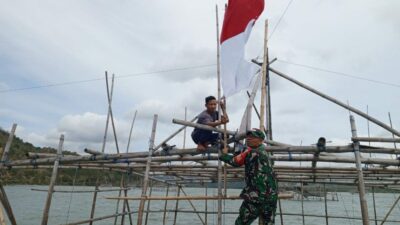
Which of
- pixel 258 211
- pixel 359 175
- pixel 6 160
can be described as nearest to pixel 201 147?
pixel 258 211

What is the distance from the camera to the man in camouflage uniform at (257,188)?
15.1 feet

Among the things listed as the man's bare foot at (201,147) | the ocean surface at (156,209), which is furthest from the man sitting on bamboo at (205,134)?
the ocean surface at (156,209)

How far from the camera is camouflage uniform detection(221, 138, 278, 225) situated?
461cm

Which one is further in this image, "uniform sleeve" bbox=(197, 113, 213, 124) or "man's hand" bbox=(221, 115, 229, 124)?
"uniform sleeve" bbox=(197, 113, 213, 124)

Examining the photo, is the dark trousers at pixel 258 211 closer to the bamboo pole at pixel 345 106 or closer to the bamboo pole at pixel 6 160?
the bamboo pole at pixel 345 106

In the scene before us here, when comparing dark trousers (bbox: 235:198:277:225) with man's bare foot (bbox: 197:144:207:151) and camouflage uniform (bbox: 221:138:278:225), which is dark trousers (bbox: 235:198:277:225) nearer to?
camouflage uniform (bbox: 221:138:278:225)

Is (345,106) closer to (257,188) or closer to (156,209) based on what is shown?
(257,188)

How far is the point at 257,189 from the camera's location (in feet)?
15.2

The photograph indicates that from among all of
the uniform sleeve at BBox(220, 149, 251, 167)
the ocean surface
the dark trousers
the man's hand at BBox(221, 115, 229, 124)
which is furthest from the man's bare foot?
the ocean surface

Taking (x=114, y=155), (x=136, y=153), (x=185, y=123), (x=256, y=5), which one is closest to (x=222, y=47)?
(x=256, y=5)

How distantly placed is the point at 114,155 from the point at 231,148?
113 inches

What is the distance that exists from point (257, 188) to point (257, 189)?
0.01m

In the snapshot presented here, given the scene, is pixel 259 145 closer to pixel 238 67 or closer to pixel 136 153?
pixel 238 67

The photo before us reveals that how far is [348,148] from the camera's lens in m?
5.26
